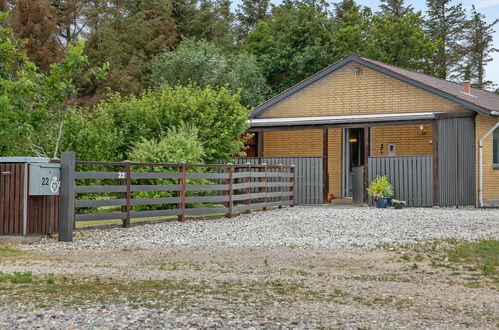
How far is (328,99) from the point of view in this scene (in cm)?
2480

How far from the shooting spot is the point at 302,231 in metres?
13.7

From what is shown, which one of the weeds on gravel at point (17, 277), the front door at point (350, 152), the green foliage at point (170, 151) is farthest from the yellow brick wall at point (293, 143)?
the weeds on gravel at point (17, 277)

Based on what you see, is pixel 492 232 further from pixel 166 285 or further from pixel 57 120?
pixel 57 120

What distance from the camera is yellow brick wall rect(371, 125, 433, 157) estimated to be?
2319 centimetres

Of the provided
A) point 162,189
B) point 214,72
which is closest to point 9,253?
point 162,189

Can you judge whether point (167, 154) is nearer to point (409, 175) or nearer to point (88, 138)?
point (88, 138)

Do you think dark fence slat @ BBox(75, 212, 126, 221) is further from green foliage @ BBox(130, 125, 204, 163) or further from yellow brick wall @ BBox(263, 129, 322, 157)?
yellow brick wall @ BBox(263, 129, 322, 157)

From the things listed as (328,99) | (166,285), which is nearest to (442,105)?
(328,99)

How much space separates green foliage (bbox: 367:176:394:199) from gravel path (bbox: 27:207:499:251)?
9.97 feet

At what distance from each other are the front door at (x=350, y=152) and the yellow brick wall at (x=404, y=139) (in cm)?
51

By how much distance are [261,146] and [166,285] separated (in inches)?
656

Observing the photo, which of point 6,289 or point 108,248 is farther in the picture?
point 108,248

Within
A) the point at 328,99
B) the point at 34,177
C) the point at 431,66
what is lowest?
the point at 34,177

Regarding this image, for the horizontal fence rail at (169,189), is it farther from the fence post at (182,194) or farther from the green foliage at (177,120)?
the green foliage at (177,120)
